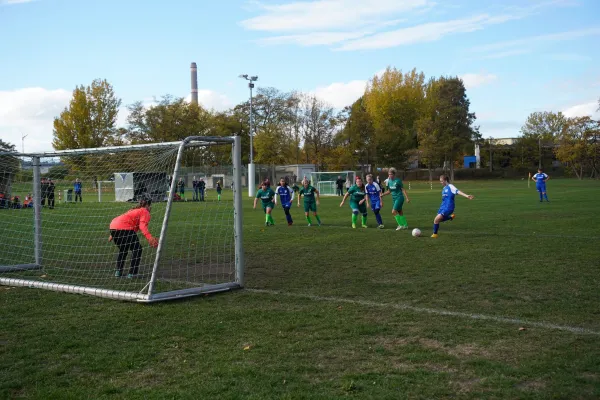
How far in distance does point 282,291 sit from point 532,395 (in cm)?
484

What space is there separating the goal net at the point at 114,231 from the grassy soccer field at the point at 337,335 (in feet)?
2.42

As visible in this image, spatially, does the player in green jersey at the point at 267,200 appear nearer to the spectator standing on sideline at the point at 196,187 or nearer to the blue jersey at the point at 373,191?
the blue jersey at the point at 373,191

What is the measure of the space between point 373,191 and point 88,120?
144 feet

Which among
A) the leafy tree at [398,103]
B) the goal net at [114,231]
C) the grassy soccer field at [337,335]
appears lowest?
the grassy soccer field at [337,335]

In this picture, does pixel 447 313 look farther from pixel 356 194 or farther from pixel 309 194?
pixel 309 194

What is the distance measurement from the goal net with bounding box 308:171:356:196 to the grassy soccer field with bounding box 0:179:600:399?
111ft

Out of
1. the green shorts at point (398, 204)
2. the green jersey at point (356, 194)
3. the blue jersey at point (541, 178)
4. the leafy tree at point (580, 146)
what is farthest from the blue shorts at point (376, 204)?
the leafy tree at point (580, 146)

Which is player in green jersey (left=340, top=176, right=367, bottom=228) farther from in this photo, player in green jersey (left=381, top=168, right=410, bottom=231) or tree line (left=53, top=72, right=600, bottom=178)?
tree line (left=53, top=72, right=600, bottom=178)

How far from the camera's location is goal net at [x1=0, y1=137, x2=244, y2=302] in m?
9.30

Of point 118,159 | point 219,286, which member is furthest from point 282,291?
point 118,159

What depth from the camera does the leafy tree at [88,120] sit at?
53969 mm

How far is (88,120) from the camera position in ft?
180

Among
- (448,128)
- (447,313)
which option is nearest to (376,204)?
(447,313)

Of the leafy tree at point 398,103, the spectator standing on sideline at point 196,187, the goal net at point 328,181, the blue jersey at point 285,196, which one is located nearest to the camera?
the blue jersey at point 285,196
